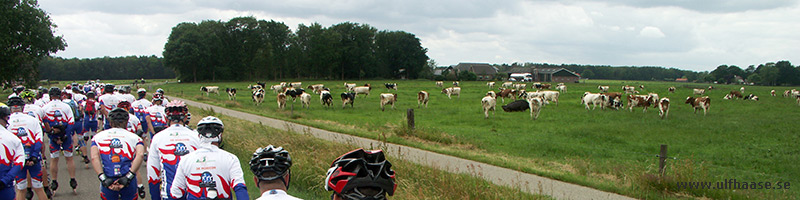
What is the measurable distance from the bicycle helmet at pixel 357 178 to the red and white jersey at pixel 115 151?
4.58 metres

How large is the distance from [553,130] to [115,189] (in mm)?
17547

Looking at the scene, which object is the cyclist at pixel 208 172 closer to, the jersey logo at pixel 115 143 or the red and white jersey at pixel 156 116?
the jersey logo at pixel 115 143

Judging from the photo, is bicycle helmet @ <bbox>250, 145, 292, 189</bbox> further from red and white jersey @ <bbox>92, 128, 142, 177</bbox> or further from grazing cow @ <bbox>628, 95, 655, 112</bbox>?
grazing cow @ <bbox>628, 95, 655, 112</bbox>

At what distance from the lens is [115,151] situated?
19.6 feet

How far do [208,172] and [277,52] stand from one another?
9667cm

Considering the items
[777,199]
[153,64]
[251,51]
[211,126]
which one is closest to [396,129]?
[777,199]

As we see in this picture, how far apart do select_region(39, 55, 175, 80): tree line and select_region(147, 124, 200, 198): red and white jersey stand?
12898cm

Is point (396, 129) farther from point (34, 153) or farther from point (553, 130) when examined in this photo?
point (34, 153)

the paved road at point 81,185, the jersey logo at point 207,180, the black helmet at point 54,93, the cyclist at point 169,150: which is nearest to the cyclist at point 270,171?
the jersey logo at point 207,180

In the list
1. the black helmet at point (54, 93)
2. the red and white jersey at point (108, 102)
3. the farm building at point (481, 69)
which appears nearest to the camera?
the black helmet at point (54, 93)

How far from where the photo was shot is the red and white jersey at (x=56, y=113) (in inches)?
394

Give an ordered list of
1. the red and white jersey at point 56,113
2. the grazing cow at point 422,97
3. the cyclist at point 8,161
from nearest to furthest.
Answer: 1. the cyclist at point 8,161
2. the red and white jersey at point 56,113
3. the grazing cow at point 422,97

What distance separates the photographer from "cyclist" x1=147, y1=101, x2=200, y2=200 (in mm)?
5430

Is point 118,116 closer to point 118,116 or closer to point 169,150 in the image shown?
point 118,116
